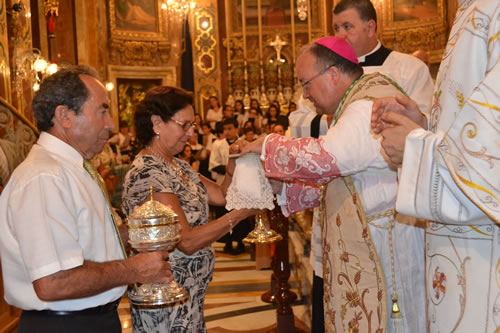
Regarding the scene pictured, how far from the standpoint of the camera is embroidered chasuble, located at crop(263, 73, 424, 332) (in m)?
2.14

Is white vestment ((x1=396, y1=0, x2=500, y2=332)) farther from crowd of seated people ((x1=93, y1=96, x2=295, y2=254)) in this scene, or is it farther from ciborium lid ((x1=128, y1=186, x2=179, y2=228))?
crowd of seated people ((x1=93, y1=96, x2=295, y2=254))

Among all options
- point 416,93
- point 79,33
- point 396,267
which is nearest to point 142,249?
point 396,267

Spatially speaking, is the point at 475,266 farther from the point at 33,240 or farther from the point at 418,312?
the point at 33,240

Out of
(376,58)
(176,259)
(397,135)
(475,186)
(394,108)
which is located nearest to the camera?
(475,186)

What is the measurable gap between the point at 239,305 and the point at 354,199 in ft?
12.5

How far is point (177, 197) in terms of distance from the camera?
2.60 meters

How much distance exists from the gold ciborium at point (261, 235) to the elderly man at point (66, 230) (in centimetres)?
70

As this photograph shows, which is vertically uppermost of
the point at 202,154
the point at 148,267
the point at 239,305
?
the point at 148,267

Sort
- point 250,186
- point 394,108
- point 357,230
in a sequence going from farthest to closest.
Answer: point 250,186 < point 357,230 < point 394,108

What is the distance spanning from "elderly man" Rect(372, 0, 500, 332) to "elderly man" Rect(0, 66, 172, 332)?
943mm

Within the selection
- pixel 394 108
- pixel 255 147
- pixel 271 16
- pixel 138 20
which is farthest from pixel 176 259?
pixel 271 16

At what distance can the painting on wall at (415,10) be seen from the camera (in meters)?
15.8

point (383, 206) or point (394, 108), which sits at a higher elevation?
point (394, 108)

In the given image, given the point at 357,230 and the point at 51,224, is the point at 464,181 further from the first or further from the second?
the point at 51,224
